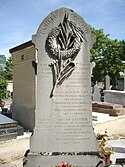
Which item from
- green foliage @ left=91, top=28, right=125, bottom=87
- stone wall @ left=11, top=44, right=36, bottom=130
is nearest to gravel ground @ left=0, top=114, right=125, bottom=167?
stone wall @ left=11, top=44, right=36, bottom=130

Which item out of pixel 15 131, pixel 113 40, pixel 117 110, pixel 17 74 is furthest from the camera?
pixel 113 40

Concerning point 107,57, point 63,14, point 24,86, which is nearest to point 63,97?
point 63,14

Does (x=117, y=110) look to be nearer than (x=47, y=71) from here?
No

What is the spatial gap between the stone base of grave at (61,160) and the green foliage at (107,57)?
3058cm

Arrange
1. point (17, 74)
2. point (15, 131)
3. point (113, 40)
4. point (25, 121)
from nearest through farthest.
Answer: point (15, 131) → point (25, 121) → point (17, 74) → point (113, 40)

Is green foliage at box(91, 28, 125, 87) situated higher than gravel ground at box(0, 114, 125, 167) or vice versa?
green foliage at box(91, 28, 125, 87)

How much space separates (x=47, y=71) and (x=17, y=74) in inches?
392

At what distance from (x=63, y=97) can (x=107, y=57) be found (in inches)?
1250

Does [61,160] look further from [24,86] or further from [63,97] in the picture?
[24,86]

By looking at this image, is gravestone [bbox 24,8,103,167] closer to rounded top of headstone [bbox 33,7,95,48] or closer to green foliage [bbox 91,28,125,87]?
rounded top of headstone [bbox 33,7,95,48]

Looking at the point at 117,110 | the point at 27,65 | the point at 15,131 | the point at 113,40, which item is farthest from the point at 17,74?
the point at 113,40

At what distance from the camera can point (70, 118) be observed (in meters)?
5.04

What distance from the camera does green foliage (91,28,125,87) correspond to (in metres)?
35.1

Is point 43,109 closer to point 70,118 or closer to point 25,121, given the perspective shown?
point 70,118
